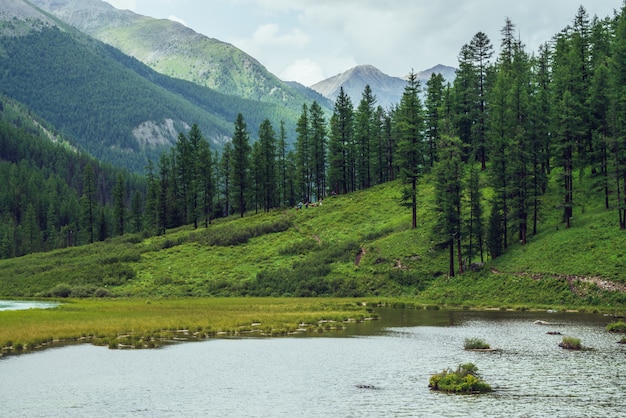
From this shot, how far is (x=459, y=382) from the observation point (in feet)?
100

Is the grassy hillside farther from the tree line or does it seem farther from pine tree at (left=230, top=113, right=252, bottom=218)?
pine tree at (left=230, top=113, right=252, bottom=218)

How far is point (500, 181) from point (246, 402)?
61.3 m

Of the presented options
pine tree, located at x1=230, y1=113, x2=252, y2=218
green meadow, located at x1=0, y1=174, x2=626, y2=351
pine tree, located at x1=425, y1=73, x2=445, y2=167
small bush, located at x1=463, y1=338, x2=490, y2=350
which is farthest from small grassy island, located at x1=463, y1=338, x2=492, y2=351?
pine tree, located at x1=230, y1=113, x2=252, y2=218

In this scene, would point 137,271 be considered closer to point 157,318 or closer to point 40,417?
point 157,318

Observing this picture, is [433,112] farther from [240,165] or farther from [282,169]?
[240,165]

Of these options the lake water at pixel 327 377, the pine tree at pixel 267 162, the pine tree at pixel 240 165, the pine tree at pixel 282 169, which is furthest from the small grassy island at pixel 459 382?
the pine tree at pixel 282 169

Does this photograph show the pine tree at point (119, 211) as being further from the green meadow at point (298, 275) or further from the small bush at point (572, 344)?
the small bush at point (572, 344)

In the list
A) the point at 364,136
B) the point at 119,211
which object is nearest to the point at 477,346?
the point at 364,136

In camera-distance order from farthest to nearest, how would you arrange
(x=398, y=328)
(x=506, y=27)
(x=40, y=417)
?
(x=506, y=27) → (x=398, y=328) → (x=40, y=417)

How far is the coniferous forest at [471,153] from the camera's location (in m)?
79.5

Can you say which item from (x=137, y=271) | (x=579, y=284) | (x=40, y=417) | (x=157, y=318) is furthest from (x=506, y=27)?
(x=40, y=417)

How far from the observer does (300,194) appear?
146625mm

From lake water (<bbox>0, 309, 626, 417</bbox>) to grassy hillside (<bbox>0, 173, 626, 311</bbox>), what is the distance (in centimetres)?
1882

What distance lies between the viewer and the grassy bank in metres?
48.2
